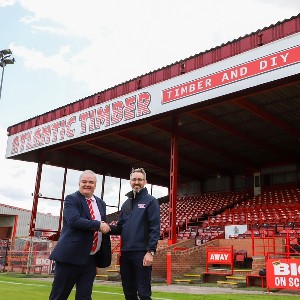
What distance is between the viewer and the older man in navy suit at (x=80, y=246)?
4.34 m

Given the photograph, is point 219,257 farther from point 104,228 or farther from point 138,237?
point 104,228

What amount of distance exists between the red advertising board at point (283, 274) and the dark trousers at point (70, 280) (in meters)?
7.72

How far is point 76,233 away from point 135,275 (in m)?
1.00

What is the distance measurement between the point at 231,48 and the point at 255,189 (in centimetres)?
1773

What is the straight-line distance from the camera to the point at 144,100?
19094 mm

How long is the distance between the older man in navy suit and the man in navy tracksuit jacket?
0.86 ft

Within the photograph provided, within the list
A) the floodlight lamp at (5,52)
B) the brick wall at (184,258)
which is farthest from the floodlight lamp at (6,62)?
the brick wall at (184,258)

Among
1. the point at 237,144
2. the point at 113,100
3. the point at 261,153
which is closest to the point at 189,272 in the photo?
the point at 113,100

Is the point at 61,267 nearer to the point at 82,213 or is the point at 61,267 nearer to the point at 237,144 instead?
the point at 82,213

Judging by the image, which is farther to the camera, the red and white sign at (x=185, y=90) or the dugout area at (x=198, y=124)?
the dugout area at (x=198, y=124)

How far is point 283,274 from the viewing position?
11.0 metres

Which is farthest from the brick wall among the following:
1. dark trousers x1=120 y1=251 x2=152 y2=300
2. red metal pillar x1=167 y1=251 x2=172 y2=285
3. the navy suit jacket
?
the navy suit jacket

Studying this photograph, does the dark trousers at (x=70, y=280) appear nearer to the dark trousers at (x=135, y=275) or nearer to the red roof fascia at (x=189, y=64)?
the dark trousers at (x=135, y=275)

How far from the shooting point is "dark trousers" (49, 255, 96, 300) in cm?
434
